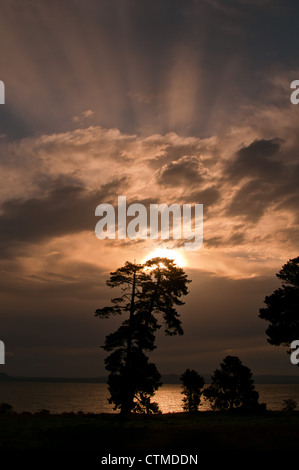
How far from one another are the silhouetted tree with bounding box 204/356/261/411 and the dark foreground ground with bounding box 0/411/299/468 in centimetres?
5026

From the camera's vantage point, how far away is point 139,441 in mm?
17172

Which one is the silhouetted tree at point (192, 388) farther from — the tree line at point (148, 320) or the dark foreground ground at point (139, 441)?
the dark foreground ground at point (139, 441)

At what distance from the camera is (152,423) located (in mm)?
23156

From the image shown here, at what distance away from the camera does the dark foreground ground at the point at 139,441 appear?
47.4 feet

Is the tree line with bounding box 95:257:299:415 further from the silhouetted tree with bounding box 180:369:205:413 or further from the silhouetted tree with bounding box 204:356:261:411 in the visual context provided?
the silhouetted tree with bounding box 180:369:205:413

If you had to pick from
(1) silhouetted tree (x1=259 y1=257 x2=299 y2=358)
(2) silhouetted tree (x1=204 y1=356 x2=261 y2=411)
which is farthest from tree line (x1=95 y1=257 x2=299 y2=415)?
(2) silhouetted tree (x1=204 y1=356 x2=261 y2=411)

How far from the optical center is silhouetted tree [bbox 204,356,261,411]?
68500 mm

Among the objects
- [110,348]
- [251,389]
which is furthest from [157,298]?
A: [251,389]

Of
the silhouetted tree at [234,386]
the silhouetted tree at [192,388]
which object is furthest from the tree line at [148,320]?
the silhouetted tree at [192,388]

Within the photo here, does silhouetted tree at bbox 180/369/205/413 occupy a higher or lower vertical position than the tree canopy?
lower

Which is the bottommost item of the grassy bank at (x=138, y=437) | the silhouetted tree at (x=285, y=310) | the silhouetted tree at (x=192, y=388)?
the silhouetted tree at (x=192, y=388)

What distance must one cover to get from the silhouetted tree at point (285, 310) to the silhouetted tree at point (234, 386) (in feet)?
130
